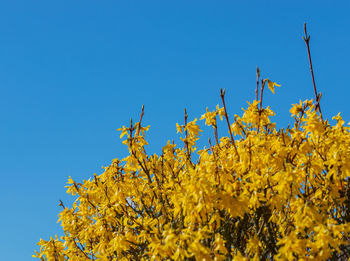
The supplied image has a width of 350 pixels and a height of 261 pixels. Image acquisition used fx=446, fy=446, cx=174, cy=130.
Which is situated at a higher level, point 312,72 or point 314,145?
point 312,72

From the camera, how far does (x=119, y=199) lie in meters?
5.83

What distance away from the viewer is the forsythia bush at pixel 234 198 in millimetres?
3893

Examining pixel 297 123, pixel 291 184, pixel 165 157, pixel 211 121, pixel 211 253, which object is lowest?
pixel 211 253

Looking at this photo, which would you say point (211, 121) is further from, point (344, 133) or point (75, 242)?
point (75, 242)

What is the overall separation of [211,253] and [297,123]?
7.33 feet

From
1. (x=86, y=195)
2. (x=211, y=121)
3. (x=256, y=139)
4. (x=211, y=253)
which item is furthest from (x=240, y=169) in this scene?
(x=86, y=195)

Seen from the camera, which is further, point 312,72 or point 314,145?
point 312,72

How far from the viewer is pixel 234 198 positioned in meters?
4.13

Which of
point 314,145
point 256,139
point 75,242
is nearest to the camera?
point 256,139

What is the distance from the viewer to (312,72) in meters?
5.77

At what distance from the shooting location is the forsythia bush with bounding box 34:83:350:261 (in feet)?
12.8

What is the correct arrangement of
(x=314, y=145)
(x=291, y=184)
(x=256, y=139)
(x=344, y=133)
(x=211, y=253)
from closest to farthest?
(x=211, y=253)
(x=291, y=184)
(x=256, y=139)
(x=314, y=145)
(x=344, y=133)

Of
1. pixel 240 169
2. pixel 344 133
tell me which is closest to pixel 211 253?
pixel 240 169

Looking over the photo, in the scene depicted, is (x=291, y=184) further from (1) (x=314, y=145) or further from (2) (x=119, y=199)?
(2) (x=119, y=199)
